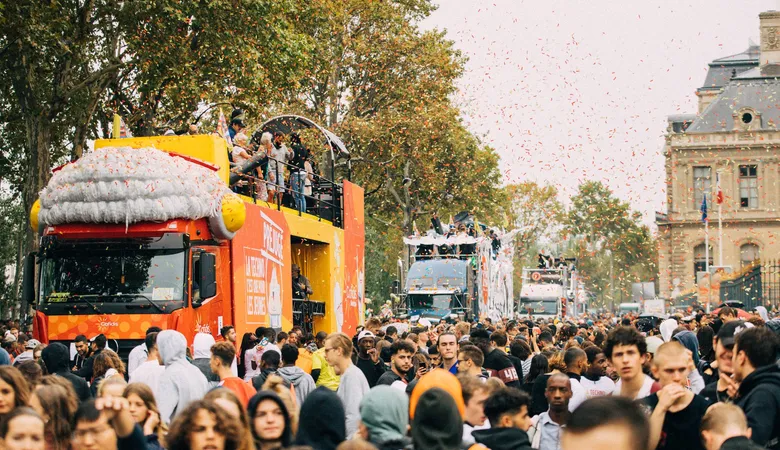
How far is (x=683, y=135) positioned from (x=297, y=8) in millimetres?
55352

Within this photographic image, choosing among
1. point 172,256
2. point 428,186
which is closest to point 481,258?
point 428,186

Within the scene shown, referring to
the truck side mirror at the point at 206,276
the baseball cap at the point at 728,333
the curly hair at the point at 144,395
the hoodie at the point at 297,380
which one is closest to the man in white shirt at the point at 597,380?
the baseball cap at the point at 728,333

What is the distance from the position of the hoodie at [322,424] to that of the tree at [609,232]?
102222 mm

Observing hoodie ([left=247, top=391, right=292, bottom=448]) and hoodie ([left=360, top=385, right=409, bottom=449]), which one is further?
hoodie ([left=247, top=391, right=292, bottom=448])

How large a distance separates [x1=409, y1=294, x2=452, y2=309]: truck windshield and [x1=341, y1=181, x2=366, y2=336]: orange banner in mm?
12775

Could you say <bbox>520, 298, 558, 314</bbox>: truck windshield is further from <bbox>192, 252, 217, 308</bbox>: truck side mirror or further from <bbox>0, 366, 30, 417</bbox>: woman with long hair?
<bbox>0, 366, 30, 417</bbox>: woman with long hair

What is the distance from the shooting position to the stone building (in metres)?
79.7

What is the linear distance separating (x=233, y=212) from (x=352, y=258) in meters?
8.53

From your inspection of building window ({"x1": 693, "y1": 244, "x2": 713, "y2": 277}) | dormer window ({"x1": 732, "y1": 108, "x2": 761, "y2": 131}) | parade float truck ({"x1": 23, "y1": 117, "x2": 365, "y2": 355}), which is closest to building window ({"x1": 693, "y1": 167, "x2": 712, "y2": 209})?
building window ({"x1": 693, "y1": 244, "x2": 713, "y2": 277})

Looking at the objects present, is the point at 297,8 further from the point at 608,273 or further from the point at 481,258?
the point at 608,273

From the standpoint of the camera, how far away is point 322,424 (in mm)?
6656

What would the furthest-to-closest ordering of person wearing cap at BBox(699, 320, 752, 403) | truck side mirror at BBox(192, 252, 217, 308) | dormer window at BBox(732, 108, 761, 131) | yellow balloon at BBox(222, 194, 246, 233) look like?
dormer window at BBox(732, 108, 761, 131) → yellow balloon at BBox(222, 194, 246, 233) → truck side mirror at BBox(192, 252, 217, 308) → person wearing cap at BBox(699, 320, 752, 403)

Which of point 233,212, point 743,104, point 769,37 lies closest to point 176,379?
point 233,212

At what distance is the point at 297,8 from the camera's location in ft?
99.3
